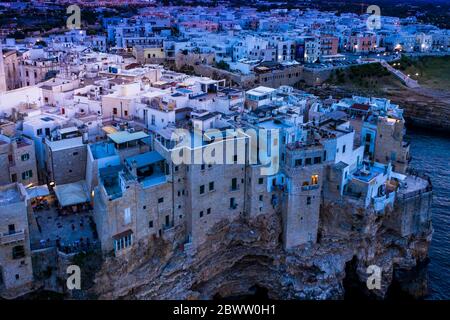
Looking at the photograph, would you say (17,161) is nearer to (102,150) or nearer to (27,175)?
(27,175)

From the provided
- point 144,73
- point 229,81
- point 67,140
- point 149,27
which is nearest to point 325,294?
point 67,140

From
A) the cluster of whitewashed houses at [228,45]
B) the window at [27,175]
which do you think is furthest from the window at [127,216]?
the cluster of whitewashed houses at [228,45]

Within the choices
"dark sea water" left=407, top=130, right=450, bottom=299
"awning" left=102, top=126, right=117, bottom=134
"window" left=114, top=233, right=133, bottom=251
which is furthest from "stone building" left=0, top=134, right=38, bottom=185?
"dark sea water" left=407, top=130, right=450, bottom=299

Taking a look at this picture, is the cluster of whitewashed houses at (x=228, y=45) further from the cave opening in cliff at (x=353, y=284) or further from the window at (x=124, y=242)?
the cave opening in cliff at (x=353, y=284)

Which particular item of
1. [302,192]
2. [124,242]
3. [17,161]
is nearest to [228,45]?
[302,192]

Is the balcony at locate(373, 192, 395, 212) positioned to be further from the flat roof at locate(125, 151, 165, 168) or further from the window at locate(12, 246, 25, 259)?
the window at locate(12, 246, 25, 259)

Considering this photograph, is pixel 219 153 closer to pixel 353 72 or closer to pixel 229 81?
pixel 229 81
